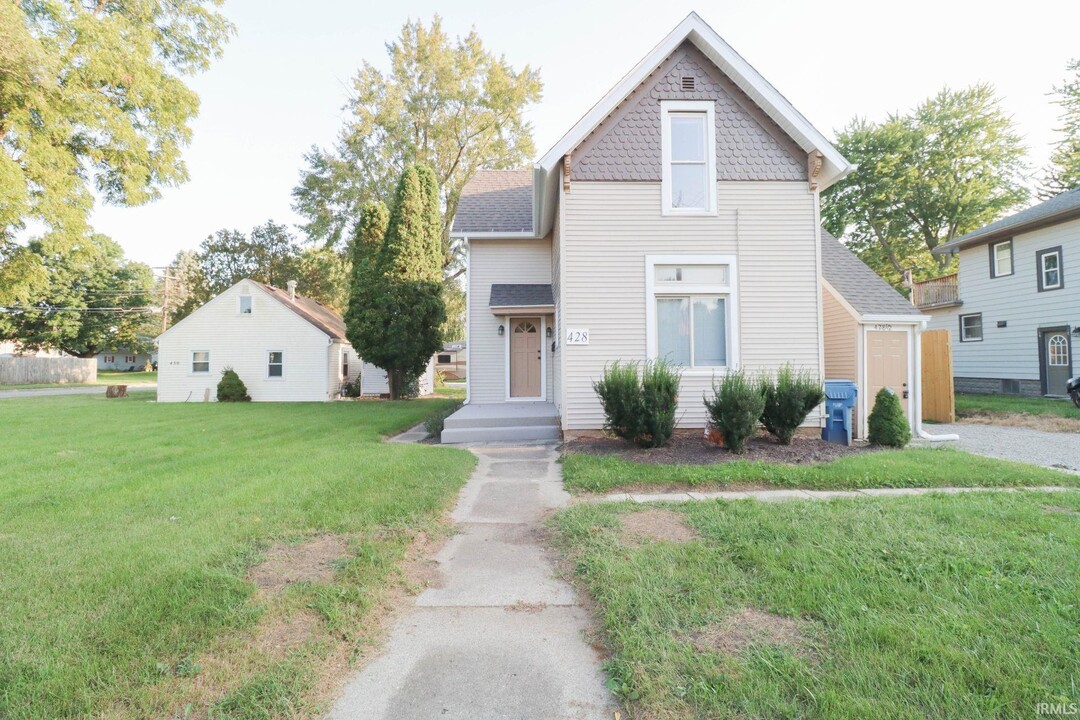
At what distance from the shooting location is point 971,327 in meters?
18.4

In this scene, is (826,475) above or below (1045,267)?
below

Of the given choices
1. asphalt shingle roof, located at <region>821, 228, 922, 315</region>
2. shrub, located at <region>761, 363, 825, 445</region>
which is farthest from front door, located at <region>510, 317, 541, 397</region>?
asphalt shingle roof, located at <region>821, 228, 922, 315</region>

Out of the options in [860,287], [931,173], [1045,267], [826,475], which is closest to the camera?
[826,475]

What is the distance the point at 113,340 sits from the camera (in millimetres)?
46594

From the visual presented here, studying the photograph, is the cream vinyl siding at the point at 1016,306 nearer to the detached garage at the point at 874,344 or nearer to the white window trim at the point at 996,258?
the white window trim at the point at 996,258

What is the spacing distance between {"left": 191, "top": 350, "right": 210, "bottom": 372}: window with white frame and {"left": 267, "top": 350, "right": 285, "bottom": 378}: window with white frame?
2.53m

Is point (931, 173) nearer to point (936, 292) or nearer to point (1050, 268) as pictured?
point (936, 292)

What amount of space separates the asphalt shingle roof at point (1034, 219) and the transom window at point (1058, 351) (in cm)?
363

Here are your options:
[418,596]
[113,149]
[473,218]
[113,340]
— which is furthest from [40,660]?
[113,340]

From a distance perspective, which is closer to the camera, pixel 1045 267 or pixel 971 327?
pixel 1045 267

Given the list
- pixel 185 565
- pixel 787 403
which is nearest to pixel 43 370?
pixel 185 565

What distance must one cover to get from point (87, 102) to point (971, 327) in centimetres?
2861

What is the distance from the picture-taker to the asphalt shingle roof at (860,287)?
9.62 metres

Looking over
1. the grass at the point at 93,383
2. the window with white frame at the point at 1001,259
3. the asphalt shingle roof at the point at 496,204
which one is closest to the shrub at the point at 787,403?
the asphalt shingle roof at the point at 496,204
